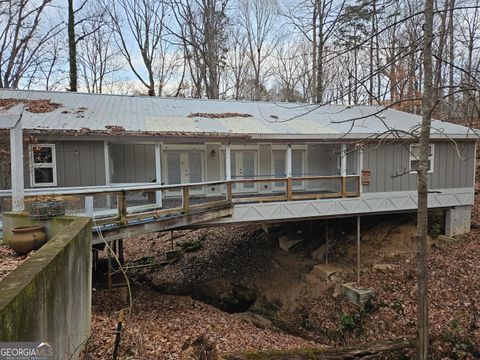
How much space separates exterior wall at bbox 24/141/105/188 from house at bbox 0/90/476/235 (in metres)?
0.03

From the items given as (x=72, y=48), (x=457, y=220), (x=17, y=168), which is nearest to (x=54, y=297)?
(x=17, y=168)

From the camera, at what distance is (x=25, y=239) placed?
5.73 metres

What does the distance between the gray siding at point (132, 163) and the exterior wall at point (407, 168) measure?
784cm

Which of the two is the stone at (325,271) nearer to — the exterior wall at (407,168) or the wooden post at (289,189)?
the exterior wall at (407,168)

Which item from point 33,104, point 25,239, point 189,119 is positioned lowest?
point 25,239

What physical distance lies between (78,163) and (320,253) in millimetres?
9137

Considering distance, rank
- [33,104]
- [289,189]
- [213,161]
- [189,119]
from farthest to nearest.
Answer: [213,161] < [189,119] < [33,104] < [289,189]

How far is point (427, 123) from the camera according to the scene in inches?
250

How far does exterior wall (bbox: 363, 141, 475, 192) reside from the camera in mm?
11531

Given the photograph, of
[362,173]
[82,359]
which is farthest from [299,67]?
[82,359]

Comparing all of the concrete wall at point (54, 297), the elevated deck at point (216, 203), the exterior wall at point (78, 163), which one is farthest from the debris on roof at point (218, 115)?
the concrete wall at point (54, 297)

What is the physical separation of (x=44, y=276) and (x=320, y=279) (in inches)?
385

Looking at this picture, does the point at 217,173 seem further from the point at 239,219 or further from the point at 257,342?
the point at 257,342

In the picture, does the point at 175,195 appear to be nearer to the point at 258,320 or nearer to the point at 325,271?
the point at 258,320
